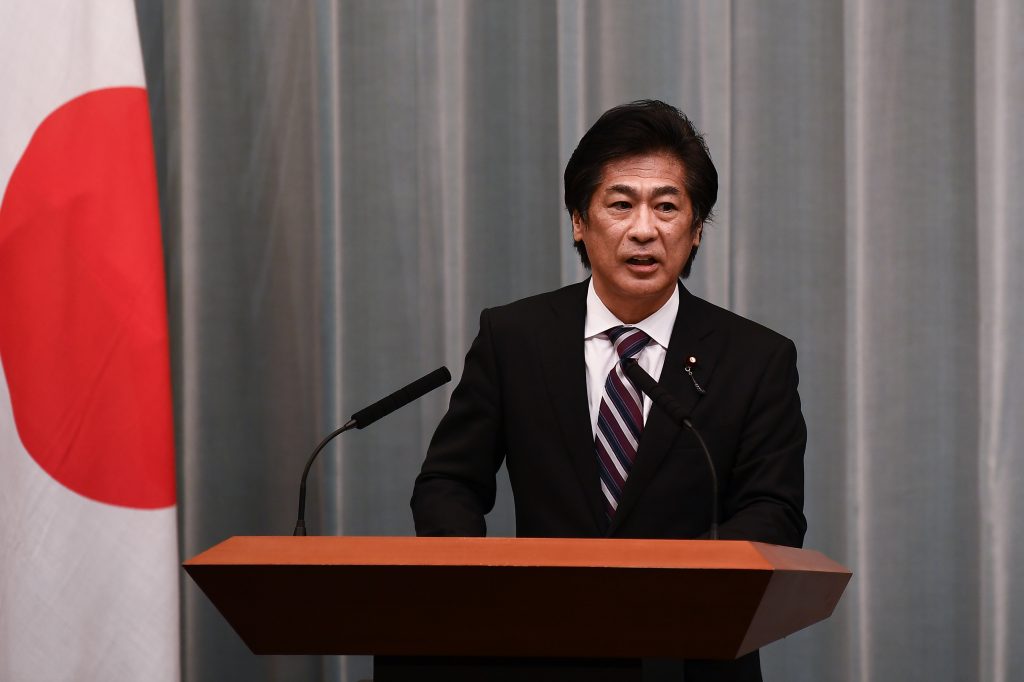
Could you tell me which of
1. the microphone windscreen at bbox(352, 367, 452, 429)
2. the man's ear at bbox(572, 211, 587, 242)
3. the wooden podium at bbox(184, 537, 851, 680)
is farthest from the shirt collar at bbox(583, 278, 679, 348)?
the wooden podium at bbox(184, 537, 851, 680)

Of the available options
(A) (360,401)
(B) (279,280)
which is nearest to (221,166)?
(B) (279,280)

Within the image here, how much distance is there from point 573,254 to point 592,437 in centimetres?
101

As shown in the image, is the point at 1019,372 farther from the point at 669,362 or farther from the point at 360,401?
the point at 360,401

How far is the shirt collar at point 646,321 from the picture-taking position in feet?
6.16

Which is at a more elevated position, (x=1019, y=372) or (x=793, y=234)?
(x=793, y=234)

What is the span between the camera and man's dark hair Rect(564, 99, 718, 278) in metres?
1.86

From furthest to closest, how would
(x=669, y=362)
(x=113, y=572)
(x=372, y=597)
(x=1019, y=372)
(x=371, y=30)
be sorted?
(x=371, y=30) < (x=1019, y=372) < (x=113, y=572) < (x=669, y=362) < (x=372, y=597)

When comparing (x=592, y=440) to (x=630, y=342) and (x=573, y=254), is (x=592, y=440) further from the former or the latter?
(x=573, y=254)

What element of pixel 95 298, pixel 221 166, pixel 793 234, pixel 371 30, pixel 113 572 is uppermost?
pixel 371 30

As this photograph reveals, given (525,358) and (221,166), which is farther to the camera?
A: (221,166)

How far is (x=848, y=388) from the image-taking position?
265cm

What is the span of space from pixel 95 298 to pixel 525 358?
830 millimetres

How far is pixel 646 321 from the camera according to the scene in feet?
6.21

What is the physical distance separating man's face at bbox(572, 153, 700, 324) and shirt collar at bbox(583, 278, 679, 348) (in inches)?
1.3
